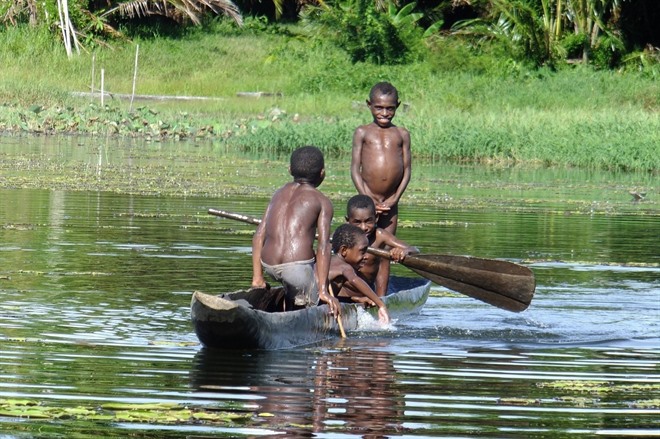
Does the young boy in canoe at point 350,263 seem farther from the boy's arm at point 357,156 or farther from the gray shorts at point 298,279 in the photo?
the boy's arm at point 357,156

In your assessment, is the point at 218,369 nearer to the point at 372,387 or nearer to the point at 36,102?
the point at 372,387

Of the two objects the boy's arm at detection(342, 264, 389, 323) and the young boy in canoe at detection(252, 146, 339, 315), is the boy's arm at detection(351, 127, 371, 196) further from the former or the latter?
the young boy in canoe at detection(252, 146, 339, 315)

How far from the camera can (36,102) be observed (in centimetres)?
3170

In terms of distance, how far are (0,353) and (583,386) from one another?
9.95ft

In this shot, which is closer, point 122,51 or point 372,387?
point 372,387

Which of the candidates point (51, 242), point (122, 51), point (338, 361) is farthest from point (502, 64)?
point (338, 361)

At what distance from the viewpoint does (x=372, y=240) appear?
9.74m

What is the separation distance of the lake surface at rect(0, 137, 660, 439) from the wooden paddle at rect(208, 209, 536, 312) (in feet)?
0.67

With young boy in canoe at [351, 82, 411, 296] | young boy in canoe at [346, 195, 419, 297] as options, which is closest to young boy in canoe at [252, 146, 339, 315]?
young boy in canoe at [346, 195, 419, 297]

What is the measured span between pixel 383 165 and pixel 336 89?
23.4 meters

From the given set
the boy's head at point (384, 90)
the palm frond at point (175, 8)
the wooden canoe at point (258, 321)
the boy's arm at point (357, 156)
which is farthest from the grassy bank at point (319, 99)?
the wooden canoe at point (258, 321)

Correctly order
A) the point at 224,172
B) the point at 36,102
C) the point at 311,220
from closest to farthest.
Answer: the point at 311,220 → the point at 224,172 → the point at 36,102

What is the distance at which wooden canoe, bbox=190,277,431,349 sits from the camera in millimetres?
7305

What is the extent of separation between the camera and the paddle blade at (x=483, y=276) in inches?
368
